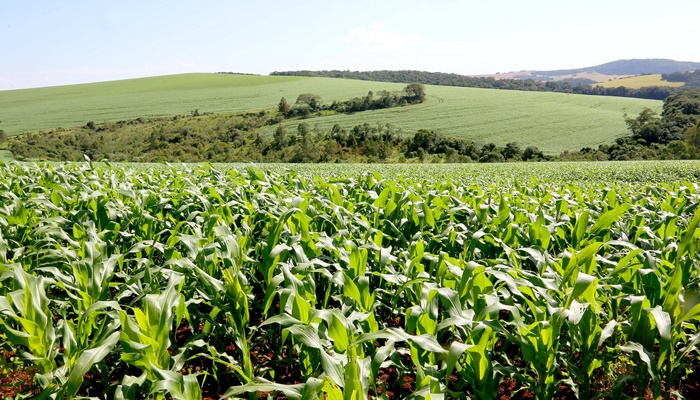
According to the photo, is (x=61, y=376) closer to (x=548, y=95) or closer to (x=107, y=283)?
(x=107, y=283)

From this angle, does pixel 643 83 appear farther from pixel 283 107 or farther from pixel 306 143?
pixel 306 143

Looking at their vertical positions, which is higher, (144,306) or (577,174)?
(144,306)

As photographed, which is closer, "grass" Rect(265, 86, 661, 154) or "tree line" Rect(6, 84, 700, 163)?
"tree line" Rect(6, 84, 700, 163)

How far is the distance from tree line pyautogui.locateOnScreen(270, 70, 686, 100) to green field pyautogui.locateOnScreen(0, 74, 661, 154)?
20.9 meters

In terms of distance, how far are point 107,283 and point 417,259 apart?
206 cm

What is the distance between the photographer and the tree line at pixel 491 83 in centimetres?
10194

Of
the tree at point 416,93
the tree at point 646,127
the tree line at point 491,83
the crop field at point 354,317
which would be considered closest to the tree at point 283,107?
the tree at point 416,93

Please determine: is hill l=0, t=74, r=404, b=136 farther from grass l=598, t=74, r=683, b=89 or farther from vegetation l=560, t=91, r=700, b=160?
grass l=598, t=74, r=683, b=89

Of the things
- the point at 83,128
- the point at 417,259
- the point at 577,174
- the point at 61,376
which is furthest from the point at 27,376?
the point at 83,128

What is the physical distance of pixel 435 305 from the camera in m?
2.25

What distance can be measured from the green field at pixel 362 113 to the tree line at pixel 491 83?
20.9 meters

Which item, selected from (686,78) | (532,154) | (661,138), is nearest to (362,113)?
(532,154)

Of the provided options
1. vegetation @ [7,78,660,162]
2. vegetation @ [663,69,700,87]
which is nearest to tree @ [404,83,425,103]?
vegetation @ [7,78,660,162]

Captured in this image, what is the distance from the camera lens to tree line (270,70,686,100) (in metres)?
102
